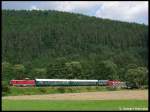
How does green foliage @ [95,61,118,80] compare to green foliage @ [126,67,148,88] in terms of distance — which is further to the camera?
green foliage @ [95,61,118,80]

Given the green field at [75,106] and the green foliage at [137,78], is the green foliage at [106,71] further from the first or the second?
the green field at [75,106]

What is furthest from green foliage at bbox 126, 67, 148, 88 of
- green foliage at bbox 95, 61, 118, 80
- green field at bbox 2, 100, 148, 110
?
green field at bbox 2, 100, 148, 110

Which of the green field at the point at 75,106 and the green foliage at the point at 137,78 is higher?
the green field at the point at 75,106

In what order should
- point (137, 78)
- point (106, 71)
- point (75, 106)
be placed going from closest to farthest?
point (75, 106) → point (137, 78) → point (106, 71)

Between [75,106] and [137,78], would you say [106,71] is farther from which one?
[75,106]

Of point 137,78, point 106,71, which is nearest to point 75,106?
point 137,78

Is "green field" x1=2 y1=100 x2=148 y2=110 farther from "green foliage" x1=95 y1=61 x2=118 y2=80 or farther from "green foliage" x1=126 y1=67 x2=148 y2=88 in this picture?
"green foliage" x1=95 y1=61 x2=118 y2=80

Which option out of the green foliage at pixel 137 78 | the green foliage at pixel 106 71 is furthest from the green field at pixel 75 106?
the green foliage at pixel 106 71

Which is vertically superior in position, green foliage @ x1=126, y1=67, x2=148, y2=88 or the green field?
the green field

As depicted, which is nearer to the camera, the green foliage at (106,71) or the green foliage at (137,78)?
the green foliage at (137,78)

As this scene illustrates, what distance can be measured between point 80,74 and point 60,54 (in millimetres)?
68698

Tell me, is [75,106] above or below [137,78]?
above

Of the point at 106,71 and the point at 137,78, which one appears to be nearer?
the point at 137,78

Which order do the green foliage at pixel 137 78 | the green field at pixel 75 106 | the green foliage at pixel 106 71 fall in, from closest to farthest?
the green field at pixel 75 106 < the green foliage at pixel 137 78 < the green foliage at pixel 106 71
